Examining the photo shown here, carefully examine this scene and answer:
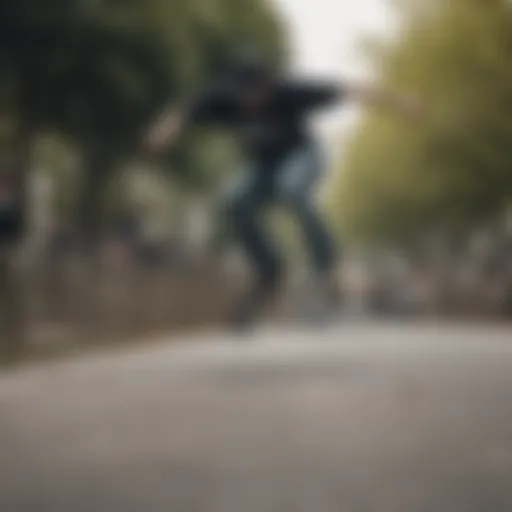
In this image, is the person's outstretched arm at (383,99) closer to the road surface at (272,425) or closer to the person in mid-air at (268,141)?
the person in mid-air at (268,141)

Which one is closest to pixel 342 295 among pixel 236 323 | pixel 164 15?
pixel 236 323

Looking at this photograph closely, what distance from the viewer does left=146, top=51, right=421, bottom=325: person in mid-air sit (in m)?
0.84

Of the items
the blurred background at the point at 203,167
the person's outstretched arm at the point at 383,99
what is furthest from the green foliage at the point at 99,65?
→ the person's outstretched arm at the point at 383,99

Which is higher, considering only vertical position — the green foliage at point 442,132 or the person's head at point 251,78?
the person's head at point 251,78

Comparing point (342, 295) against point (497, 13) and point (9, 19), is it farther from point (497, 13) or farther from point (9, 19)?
point (9, 19)

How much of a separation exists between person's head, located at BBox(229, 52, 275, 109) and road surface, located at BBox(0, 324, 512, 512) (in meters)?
0.21

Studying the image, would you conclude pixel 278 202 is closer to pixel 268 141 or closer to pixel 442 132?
pixel 268 141

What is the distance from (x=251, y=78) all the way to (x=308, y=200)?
0.12 meters

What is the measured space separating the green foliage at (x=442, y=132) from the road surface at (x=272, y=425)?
11 centimetres

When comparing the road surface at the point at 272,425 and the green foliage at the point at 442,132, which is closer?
the road surface at the point at 272,425

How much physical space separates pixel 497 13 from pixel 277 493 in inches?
17.9

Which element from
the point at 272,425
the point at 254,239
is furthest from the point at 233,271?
the point at 272,425

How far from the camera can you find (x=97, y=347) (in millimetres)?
884

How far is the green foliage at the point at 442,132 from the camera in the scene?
Result: 0.83m
